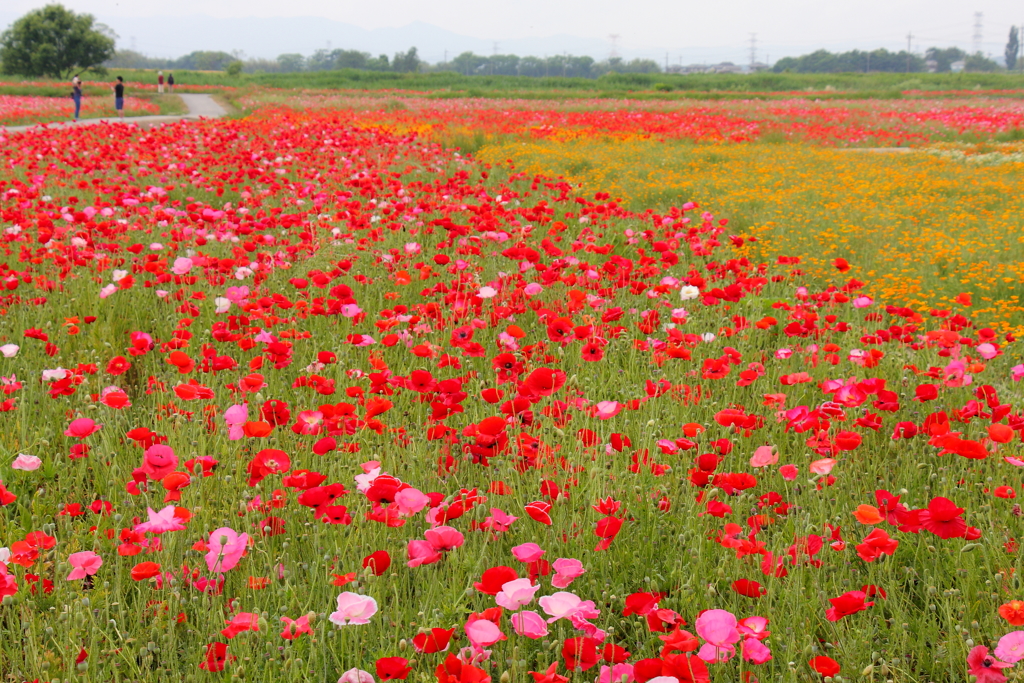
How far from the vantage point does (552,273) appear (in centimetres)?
335

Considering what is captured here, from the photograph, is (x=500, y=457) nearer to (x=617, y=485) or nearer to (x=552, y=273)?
(x=617, y=485)

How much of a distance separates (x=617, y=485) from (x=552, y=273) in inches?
56.5

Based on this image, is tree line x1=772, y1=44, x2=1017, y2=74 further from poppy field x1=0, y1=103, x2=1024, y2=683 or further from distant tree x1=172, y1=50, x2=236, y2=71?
poppy field x1=0, y1=103, x2=1024, y2=683

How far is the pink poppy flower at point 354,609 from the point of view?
1.37 metres

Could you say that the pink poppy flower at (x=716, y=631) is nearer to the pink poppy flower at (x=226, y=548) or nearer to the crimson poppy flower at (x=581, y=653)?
the crimson poppy flower at (x=581, y=653)

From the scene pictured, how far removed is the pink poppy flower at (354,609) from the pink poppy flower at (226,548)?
0.44 meters

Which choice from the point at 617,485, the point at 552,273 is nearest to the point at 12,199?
the point at 552,273

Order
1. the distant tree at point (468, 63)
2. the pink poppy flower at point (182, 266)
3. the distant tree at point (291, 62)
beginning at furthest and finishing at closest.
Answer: the distant tree at point (291, 62) < the distant tree at point (468, 63) < the pink poppy flower at point (182, 266)

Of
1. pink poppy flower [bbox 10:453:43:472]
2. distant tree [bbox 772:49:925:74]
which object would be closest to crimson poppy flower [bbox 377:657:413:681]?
pink poppy flower [bbox 10:453:43:472]

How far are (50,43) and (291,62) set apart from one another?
12374 cm

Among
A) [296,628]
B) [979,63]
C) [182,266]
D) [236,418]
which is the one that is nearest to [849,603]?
[296,628]

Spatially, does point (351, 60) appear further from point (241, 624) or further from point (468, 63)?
point (241, 624)

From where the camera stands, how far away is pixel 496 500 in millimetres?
2088

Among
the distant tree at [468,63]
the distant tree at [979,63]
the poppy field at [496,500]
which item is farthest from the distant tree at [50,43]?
the distant tree at [979,63]
